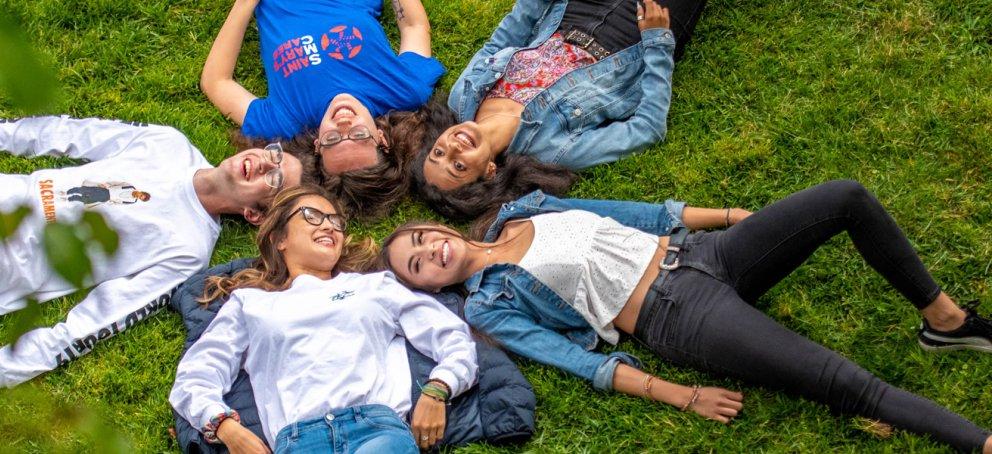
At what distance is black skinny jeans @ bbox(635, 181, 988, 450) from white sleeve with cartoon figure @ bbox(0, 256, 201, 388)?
238cm

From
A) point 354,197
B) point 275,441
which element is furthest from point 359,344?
point 354,197

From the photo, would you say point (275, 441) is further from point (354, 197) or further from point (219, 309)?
point (354, 197)

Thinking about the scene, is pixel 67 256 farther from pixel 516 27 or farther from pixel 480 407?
pixel 516 27

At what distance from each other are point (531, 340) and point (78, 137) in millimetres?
2831

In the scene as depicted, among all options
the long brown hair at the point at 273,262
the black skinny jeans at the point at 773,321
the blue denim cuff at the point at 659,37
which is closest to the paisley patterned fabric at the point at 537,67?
the blue denim cuff at the point at 659,37

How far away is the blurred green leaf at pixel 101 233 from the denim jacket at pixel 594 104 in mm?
4188

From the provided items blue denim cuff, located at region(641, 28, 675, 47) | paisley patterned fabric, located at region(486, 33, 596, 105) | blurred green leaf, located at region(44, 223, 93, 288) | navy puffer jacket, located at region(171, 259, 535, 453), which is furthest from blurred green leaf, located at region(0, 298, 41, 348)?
blue denim cuff, located at region(641, 28, 675, 47)

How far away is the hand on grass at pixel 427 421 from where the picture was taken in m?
4.06

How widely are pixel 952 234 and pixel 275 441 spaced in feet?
10.7

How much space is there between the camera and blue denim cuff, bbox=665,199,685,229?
455 centimetres

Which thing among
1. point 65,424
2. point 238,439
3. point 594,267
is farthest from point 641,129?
point 65,424

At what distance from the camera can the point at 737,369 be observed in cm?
406

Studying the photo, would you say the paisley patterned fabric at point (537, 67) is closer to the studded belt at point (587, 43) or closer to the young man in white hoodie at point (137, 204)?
the studded belt at point (587, 43)

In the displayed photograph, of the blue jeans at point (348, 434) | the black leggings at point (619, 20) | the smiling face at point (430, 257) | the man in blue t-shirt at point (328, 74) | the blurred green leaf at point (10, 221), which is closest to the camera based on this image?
the blurred green leaf at point (10, 221)
